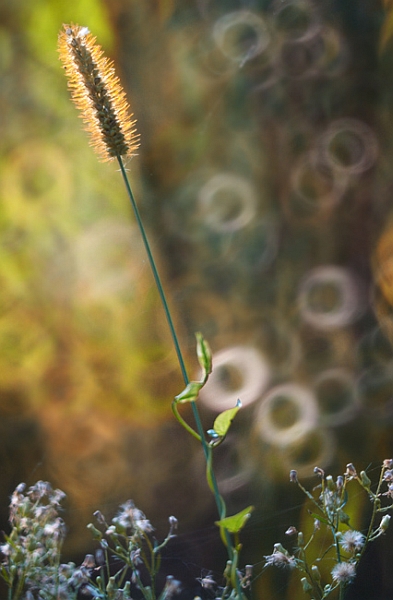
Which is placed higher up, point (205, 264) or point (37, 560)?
point (205, 264)

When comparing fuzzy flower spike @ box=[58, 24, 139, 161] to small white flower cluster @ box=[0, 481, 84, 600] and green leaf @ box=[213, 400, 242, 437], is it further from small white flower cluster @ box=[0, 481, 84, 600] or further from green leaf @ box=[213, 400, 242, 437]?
small white flower cluster @ box=[0, 481, 84, 600]

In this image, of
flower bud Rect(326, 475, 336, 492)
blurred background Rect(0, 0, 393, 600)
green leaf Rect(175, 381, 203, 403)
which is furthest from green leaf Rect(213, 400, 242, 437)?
blurred background Rect(0, 0, 393, 600)

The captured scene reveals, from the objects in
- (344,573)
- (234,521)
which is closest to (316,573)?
(344,573)

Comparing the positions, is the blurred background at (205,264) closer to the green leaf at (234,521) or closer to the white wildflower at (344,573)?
the white wildflower at (344,573)

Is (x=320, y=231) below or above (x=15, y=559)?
above

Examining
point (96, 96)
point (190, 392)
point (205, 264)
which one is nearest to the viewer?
point (190, 392)

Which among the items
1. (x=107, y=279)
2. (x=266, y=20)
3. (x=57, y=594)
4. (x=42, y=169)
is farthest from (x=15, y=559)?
(x=266, y=20)

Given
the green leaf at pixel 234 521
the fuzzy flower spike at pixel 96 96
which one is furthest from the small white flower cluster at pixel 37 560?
the fuzzy flower spike at pixel 96 96

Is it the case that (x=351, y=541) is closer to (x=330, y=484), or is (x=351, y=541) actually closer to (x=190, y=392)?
(x=330, y=484)

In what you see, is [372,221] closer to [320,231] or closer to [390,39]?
[320,231]
